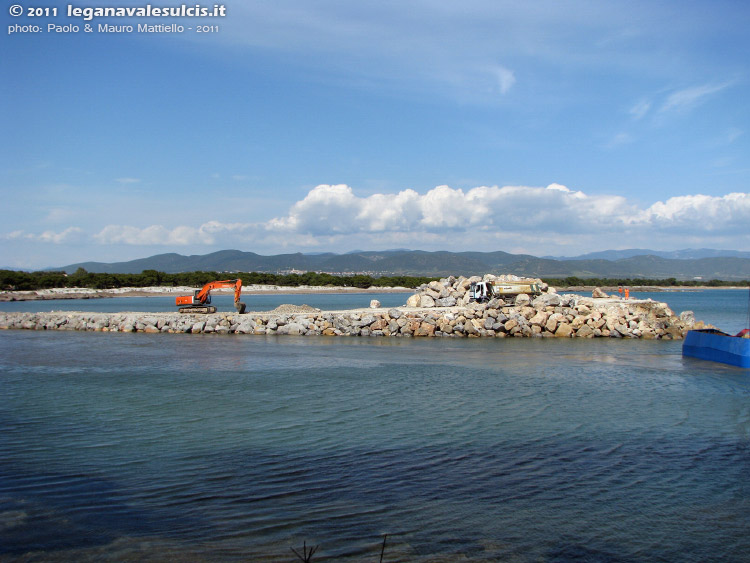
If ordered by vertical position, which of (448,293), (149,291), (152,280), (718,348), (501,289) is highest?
(152,280)

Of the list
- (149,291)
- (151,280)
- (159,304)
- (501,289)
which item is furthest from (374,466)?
(151,280)

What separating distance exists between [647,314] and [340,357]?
54.9 feet

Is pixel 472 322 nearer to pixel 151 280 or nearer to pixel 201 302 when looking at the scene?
pixel 201 302

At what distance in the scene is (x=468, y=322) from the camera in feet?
95.0

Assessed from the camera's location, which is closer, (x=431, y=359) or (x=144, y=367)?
(x=144, y=367)

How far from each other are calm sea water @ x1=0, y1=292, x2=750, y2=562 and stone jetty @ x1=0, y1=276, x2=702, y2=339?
470 inches

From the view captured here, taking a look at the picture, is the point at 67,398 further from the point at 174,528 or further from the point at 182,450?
the point at 174,528

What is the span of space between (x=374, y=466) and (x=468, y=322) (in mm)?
21236

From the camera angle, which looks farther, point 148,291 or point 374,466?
point 148,291

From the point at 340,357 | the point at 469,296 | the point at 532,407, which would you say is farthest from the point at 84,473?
the point at 469,296

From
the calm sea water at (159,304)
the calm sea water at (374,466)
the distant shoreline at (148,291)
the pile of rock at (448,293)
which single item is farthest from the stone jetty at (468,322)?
the distant shoreline at (148,291)

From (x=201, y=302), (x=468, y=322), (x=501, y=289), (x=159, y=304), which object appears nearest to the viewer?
(x=468, y=322)

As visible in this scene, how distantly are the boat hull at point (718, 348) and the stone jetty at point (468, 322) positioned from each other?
685 centimetres

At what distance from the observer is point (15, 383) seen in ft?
49.2
